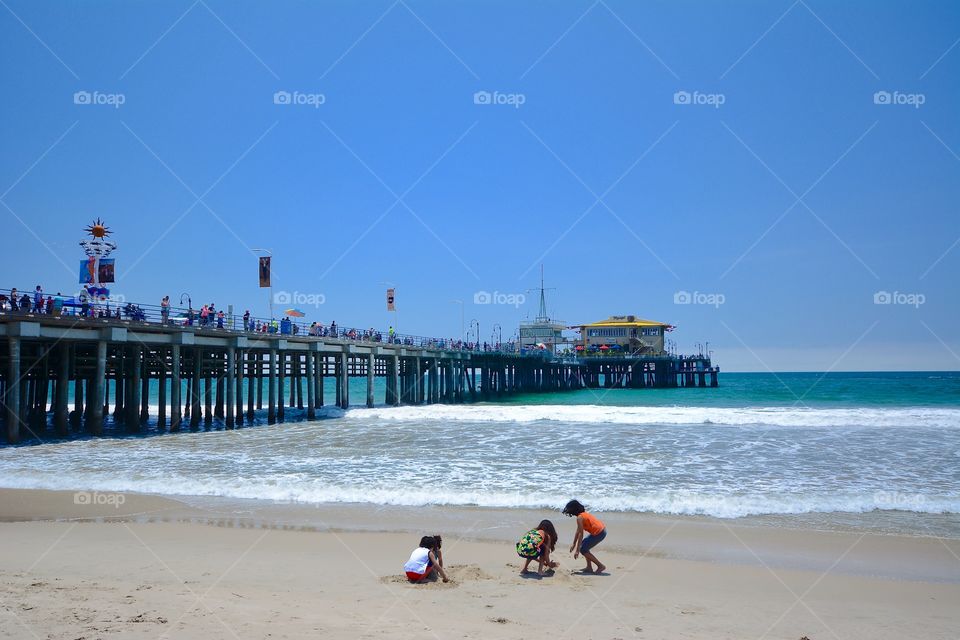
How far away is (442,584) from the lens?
767 centimetres

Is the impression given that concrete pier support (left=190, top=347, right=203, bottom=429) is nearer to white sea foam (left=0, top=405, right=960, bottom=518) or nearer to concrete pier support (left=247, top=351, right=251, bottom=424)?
white sea foam (left=0, top=405, right=960, bottom=518)

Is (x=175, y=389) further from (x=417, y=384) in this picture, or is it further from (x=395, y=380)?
(x=417, y=384)

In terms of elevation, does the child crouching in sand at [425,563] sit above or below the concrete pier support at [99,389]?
below

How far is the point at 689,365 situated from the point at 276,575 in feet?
282

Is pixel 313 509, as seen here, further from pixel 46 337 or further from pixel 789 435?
pixel 789 435

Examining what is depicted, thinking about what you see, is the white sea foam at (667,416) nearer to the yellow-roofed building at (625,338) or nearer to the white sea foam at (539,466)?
the white sea foam at (539,466)

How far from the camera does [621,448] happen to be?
72.0ft

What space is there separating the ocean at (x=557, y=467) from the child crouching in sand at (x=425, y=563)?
5.08 m

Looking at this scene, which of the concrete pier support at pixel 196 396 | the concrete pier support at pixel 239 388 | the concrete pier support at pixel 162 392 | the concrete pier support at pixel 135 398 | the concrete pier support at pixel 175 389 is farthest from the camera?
the concrete pier support at pixel 239 388

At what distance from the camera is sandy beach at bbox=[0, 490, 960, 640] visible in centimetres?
632

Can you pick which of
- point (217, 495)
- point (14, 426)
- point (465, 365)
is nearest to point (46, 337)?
point (14, 426)

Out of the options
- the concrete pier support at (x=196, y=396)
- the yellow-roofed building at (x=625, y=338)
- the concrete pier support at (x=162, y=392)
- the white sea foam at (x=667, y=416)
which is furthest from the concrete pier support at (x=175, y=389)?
the yellow-roofed building at (x=625, y=338)

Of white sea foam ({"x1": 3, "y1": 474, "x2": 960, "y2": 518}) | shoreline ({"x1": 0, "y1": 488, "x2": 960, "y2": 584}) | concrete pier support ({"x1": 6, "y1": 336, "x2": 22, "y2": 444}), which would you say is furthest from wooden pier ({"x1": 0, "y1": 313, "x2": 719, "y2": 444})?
shoreline ({"x1": 0, "y1": 488, "x2": 960, "y2": 584})

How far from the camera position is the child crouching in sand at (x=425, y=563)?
7.68m
